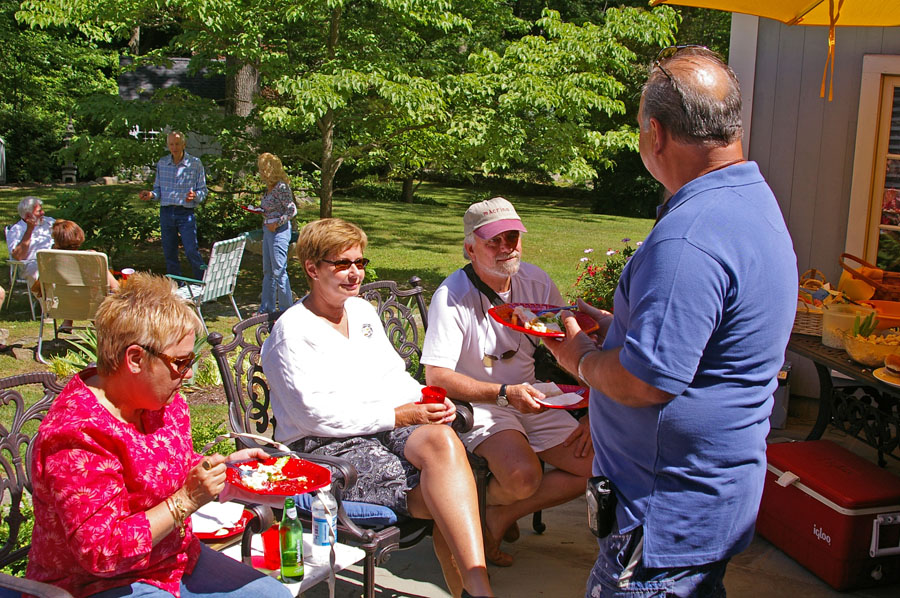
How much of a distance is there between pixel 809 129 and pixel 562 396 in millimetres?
3274

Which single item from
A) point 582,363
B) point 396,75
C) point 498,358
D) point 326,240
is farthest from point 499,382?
point 396,75

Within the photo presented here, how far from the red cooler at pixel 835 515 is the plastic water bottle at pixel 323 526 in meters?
2.14

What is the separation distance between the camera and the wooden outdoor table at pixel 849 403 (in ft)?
12.8

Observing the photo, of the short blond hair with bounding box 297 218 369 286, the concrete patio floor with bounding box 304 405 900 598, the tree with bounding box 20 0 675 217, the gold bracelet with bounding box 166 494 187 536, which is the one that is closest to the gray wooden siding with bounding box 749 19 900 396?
the concrete patio floor with bounding box 304 405 900 598

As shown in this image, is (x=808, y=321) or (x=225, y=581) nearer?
(x=225, y=581)

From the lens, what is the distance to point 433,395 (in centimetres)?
335

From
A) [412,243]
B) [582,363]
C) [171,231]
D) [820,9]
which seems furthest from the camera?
[412,243]

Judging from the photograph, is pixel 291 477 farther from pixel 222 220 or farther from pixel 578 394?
pixel 222 220

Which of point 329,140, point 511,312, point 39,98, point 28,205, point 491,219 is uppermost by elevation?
point 39,98

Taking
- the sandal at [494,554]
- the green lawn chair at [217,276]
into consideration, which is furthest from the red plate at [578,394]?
the green lawn chair at [217,276]

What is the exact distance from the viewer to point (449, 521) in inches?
116

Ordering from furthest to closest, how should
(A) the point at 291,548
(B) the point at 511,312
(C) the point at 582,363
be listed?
1. (B) the point at 511,312
2. (A) the point at 291,548
3. (C) the point at 582,363

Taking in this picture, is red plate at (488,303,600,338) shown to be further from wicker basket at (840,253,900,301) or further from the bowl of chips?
wicker basket at (840,253,900,301)

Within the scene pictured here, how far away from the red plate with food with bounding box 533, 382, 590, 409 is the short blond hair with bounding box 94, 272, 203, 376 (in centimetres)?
155
